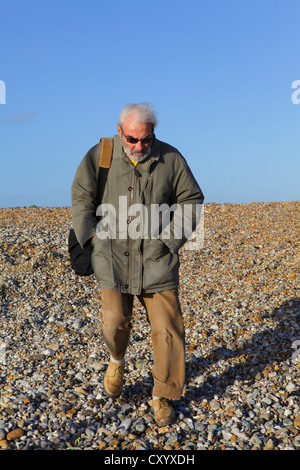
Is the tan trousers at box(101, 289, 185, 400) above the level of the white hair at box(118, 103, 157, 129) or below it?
below

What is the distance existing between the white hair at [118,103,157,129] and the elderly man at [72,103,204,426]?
2 centimetres

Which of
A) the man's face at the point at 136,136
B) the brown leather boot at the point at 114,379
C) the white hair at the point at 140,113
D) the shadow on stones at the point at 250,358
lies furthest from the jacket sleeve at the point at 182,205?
the shadow on stones at the point at 250,358

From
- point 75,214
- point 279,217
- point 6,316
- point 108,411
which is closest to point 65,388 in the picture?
point 108,411

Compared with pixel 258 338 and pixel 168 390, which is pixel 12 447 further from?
pixel 258 338

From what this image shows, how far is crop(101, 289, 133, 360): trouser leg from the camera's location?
16.0 feet

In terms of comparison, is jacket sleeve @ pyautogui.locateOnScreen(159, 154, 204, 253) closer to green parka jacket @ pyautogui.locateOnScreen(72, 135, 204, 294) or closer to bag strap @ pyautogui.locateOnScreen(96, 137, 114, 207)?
green parka jacket @ pyautogui.locateOnScreen(72, 135, 204, 294)

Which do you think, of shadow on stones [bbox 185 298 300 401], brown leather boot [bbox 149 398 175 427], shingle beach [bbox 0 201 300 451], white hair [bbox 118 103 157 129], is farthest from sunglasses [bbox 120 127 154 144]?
shadow on stones [bbox 185 298 300 401]

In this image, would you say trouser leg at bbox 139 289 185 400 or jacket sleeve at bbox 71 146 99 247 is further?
trouser leg at bbox 139 289 185 400

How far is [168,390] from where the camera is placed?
4.96m

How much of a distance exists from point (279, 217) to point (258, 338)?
7552 mm

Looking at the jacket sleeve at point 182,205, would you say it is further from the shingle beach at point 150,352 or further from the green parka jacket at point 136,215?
the shingle beach at point 150,352

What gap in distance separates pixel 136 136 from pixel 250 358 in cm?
377

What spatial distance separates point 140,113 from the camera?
444 cm

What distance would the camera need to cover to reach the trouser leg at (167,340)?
4.84 metres
